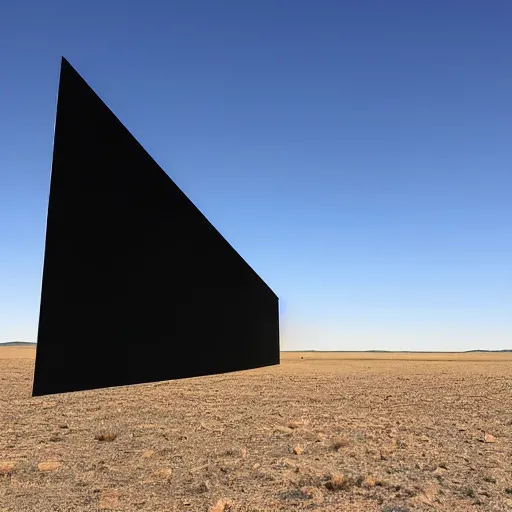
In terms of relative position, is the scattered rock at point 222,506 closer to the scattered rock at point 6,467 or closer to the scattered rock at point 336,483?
the scattered rock at point 336,483

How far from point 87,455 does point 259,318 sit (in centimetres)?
1272

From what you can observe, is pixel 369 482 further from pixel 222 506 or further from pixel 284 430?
pixel 284 430

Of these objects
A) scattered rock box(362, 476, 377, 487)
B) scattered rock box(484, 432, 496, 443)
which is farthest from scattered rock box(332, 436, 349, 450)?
scattered rock box(484, 432, 496, 443)

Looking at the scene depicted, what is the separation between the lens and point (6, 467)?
5.61m

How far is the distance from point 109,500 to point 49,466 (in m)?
1.66

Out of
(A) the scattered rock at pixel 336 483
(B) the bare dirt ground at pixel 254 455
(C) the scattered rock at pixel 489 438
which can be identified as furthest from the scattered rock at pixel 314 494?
(C) the scattered rock at pixel 489 438

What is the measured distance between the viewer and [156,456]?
20.7 ft

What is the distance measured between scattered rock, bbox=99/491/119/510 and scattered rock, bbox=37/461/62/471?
4.28ft

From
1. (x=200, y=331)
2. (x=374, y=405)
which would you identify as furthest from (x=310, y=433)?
(x=374, y=405)

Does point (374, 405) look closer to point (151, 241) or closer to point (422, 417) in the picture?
point (422, 417)

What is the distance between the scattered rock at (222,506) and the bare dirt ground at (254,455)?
19 mm

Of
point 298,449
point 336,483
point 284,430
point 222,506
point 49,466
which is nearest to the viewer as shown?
point 222,506

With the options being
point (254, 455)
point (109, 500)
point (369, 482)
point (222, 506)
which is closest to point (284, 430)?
point (254, 455)

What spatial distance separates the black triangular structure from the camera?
19.2ft
